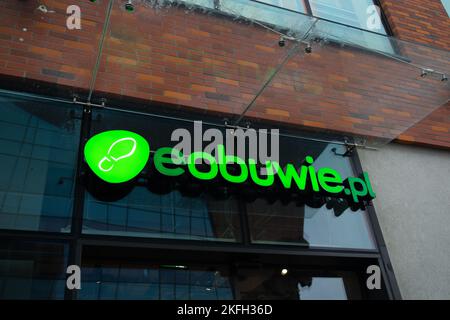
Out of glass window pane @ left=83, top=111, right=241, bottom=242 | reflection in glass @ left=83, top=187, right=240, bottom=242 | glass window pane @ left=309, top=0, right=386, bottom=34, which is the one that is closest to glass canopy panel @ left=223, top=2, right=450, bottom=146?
glass window pane @ left=83, top=111, right=241, bottom=242

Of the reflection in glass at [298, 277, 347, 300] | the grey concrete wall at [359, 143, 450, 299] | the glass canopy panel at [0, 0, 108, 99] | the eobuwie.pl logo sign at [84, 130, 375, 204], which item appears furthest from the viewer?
the grey concrete wall at [359, 143, 450, 299]

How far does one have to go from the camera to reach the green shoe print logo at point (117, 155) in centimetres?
390

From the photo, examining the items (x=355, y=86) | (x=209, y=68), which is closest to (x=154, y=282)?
(x=209, y=68)

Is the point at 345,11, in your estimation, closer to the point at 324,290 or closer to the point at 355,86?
the point at 355,86

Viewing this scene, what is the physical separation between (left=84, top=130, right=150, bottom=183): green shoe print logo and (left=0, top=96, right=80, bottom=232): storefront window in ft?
0.70

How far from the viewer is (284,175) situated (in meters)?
4.59

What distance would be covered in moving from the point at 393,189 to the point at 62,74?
13.2ft

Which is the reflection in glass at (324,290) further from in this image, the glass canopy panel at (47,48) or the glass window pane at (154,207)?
the glass canopy panel at (47,48)

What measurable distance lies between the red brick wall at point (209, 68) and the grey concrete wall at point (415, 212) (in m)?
0.46

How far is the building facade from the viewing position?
373 cm

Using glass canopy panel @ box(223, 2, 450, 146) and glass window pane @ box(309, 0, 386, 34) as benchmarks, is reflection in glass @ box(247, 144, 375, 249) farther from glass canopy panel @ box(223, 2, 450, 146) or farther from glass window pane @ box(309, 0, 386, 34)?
glass window pane @ box(309, 0, 386, 34)

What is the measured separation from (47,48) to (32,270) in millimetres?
2257

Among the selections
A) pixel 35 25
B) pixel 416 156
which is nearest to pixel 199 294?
pixel 35 25

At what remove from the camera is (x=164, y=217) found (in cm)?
405
